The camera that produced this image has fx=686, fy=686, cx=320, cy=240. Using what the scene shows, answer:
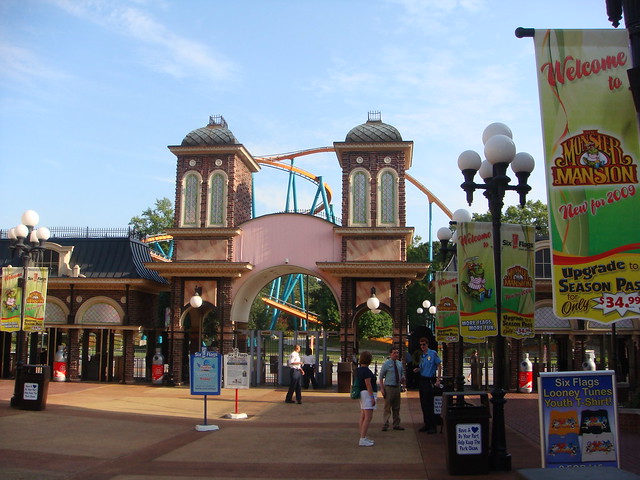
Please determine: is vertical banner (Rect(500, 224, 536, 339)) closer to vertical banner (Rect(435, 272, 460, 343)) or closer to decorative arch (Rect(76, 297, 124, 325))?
vertical banner (Rect(435, 272, 460, 343))

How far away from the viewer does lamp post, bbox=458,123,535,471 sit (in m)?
9.94

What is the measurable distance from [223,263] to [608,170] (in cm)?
2061

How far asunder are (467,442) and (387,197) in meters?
17.9

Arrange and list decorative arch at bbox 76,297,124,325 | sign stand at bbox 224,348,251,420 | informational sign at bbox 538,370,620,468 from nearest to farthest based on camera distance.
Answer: informational sign at bbox 538,370,620,468, sign stand at bbox 224,348,251,420, decorative arch at bbox 76,297,124,325

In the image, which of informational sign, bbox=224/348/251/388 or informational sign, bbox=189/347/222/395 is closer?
informational sign, bbox=189/347/222/395

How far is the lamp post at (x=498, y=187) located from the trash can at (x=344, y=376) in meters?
13.7

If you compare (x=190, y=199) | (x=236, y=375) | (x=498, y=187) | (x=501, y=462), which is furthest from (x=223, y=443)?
(x=190, y=199)

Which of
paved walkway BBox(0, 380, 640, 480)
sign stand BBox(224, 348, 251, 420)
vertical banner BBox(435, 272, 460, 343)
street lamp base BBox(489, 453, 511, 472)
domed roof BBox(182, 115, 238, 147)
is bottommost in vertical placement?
paved walkway BBox(0, 380, 640, 480)

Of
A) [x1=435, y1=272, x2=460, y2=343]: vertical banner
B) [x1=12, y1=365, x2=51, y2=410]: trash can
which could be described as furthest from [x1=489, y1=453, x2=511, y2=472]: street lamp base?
[x1=12, y1=365, x2=51, y2=410]: trash can

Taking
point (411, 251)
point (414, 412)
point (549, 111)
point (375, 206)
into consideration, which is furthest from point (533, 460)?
point (411, 251)

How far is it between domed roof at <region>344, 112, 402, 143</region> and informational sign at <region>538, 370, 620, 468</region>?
1976cm

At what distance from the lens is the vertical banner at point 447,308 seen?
17344 millimetres

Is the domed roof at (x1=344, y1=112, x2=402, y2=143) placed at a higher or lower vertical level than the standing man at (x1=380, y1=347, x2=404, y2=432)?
higher

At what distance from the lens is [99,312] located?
2880 cm
